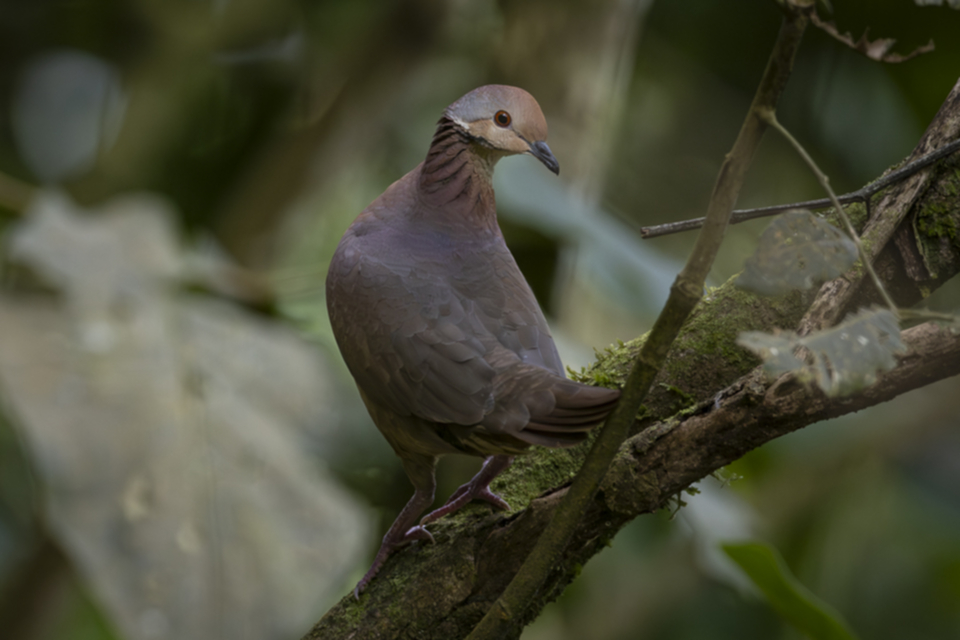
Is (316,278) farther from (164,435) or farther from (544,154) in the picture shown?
(544,154)

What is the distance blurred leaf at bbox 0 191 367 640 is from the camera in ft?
8.14

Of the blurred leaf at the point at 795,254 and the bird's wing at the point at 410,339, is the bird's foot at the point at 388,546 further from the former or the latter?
the blurred leaf at the point at 795,254

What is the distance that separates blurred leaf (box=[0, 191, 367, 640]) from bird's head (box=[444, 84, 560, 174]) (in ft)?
4.15

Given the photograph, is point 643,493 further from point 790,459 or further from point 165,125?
point 165,125

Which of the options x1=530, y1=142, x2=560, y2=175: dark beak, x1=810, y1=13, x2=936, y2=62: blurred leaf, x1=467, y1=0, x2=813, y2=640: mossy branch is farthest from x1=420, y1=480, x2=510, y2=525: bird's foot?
x1=810, y1=13, x2=936, y2=62: blurred leaf

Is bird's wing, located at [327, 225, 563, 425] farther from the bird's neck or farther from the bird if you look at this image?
the bird's neck

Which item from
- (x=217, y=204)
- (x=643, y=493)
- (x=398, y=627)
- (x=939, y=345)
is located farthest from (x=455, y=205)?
(x=217, y=204)

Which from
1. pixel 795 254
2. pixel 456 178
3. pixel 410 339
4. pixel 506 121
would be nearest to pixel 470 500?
pixel 410 339

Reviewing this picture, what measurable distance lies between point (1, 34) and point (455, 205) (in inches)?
146

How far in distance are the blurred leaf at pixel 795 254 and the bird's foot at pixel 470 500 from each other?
1162 mm

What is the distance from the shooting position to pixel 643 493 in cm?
156

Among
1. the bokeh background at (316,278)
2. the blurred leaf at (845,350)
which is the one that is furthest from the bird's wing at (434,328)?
the bokeh background at (316,278)

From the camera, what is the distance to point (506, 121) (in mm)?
2051

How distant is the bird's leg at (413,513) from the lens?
6.63 ft
